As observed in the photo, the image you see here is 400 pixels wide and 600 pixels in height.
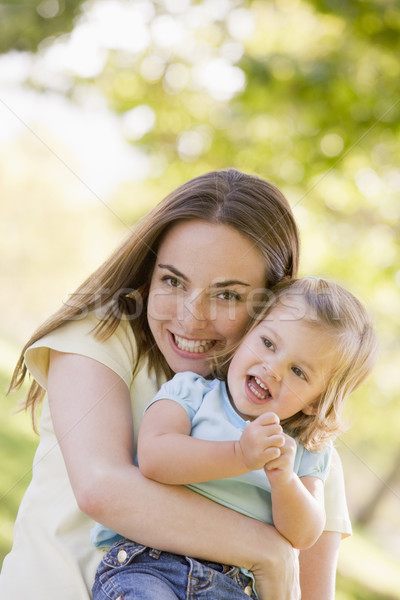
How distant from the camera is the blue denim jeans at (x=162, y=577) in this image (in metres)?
1.60

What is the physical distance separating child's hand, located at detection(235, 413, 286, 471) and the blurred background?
2.98 m

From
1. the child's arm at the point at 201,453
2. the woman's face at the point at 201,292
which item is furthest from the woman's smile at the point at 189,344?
the child's arm at the point at 201,453

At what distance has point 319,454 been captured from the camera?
195cm

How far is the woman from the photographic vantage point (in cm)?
166

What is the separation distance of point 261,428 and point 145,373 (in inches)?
22.1

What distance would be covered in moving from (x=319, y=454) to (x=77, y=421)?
0.69 metres

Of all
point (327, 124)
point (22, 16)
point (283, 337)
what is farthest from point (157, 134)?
point (283, 337)

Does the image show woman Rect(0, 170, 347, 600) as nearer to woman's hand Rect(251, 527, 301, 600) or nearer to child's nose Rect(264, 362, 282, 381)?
woman's hand Rect(251, 527, 301, 600)

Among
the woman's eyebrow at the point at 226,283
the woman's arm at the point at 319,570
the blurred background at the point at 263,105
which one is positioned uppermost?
the woman's eyebrow at the point at 226,283

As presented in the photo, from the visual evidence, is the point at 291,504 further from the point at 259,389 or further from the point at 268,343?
the point at 268,343

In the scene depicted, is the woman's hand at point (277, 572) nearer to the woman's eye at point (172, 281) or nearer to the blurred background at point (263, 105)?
the woman's eye at point (172, 281)

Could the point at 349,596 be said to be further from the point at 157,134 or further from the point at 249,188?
the point at 249,188

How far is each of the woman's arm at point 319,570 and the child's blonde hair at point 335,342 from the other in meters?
0.32

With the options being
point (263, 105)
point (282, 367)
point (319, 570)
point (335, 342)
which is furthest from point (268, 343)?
point (263, 105)
